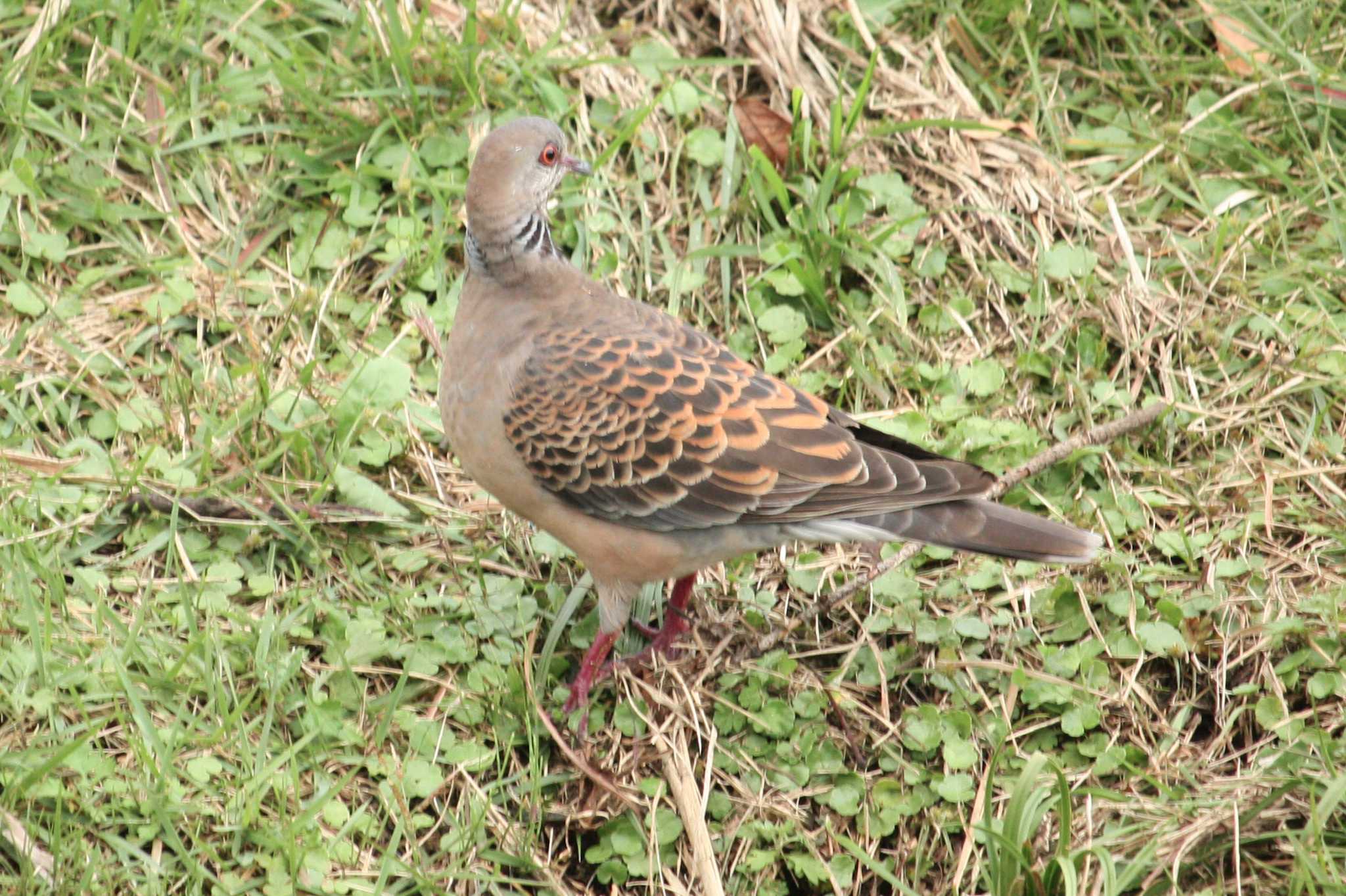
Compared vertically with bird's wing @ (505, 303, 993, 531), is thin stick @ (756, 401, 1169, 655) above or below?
below

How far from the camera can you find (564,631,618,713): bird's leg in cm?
418

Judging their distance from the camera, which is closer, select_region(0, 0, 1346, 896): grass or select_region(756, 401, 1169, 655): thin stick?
select_region(0, 0, 1346, 896): grass

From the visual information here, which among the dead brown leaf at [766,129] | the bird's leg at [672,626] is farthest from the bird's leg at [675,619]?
the dead brown leaf at [766,129]

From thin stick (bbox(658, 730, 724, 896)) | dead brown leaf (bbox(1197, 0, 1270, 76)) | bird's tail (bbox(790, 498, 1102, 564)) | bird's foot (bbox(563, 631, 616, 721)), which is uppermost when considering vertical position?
dead brown leaf (bbox(1197, 0, 1270, 76))

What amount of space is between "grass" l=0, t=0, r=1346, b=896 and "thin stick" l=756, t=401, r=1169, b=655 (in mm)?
75

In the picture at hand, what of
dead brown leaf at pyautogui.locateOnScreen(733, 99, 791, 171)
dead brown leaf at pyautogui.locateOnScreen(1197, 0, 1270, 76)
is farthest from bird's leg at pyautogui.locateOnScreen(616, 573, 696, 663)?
dead brown leaf at pyautogui.locateOnScreen(1197, 0, 1270, 76)

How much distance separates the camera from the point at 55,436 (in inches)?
184

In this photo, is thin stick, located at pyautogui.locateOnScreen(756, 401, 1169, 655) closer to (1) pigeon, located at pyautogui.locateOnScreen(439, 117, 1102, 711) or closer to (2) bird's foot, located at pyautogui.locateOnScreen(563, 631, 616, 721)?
(1) pigeon, located at pyautogui.locateOnScreen(439, 117, 1102, 711)

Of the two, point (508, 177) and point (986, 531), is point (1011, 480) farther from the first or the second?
point (508, 177)

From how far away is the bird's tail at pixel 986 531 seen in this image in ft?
12.8

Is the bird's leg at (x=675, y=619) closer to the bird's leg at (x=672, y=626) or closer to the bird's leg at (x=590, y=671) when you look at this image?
the bird's leg at (x=672, y=626)

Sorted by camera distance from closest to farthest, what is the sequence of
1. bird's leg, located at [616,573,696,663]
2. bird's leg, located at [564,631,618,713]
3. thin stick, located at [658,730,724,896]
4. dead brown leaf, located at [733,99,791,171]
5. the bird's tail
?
thin stick, located at [658,730,724,896] < the bird's tail < bird's leg, located at [564,631,618,713] < bird's leg, located at [616,573,696,663] < dead brown leaf, located at [733,99,791,171]

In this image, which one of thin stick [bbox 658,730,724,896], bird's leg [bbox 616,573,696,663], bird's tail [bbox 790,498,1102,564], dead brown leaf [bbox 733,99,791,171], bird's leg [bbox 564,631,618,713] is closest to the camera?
thin stick [bbox 658,730,724,896]

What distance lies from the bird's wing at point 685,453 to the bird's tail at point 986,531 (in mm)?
42
